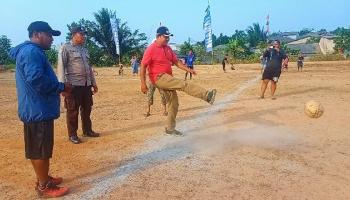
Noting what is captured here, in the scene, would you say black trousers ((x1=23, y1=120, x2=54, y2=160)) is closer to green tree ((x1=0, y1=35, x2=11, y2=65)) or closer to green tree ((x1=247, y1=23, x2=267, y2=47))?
green tree ((x1=0, y1=35, x2=11, y2=65))

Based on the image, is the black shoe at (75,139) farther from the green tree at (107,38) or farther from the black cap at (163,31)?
the green tree at (107,38)

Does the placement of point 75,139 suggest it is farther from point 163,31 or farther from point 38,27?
point 38,27

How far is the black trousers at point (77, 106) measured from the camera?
731cm

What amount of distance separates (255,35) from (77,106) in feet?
243

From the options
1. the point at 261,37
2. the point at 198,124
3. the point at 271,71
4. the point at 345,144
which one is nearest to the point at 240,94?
the point at 271,71

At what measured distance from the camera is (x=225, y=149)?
265 inches

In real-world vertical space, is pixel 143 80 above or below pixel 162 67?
below

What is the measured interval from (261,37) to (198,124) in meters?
76.9

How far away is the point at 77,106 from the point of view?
7465 mm

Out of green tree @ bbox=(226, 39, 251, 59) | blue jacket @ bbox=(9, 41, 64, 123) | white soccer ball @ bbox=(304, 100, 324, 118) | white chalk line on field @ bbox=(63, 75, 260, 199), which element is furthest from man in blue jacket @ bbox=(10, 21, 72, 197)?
green tree @ bbox=(226, 39, 251, 59)

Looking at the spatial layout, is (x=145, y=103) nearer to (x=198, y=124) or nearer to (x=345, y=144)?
(x=198, y=124)

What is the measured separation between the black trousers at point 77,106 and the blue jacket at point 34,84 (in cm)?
254

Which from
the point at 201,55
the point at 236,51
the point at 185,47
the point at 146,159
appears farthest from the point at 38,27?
the point at 236,51

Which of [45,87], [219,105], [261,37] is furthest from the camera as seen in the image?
[261,37]
